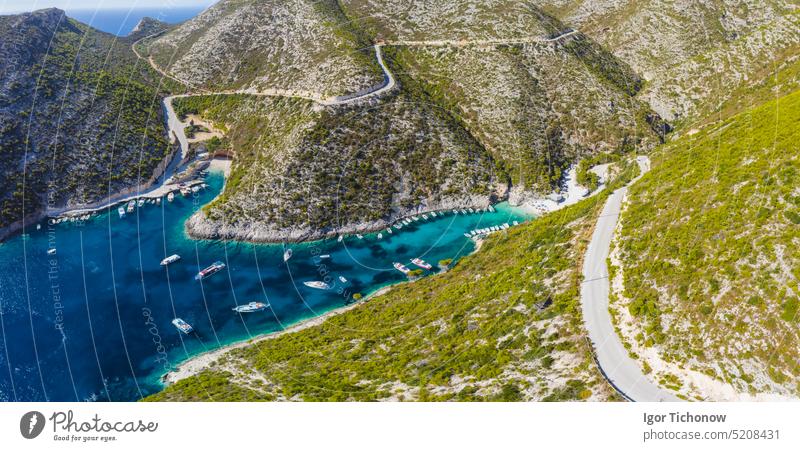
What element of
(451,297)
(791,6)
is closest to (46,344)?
(451,297)

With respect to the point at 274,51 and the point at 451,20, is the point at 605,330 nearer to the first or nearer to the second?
the point at 451,20

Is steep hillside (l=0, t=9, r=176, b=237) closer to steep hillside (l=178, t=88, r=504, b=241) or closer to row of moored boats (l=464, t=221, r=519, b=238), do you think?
steep hillside (l=178, t=88, r=504, b=241)

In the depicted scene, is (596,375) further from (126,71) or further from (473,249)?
(126,71)

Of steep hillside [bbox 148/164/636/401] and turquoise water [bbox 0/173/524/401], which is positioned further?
turquoise water [bbox 0/173/524/401]

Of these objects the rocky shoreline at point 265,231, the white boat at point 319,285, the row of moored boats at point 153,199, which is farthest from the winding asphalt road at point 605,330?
the row of moored boats at point 153,199

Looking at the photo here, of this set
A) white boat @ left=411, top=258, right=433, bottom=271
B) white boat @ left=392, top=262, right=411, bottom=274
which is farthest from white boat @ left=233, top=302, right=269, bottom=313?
white boat @ left=411, top=258, right=433, bottom=271
